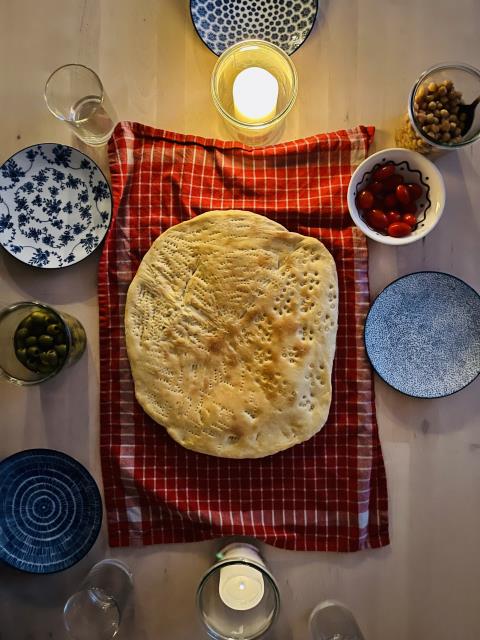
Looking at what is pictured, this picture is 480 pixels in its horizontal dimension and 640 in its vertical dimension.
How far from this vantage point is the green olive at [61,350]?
1.12m

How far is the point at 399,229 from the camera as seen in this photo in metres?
1.15

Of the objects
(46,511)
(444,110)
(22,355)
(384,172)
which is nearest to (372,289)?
(384,172)

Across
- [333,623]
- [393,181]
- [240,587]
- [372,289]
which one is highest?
[393,181]

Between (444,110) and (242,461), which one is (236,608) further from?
(444,110)

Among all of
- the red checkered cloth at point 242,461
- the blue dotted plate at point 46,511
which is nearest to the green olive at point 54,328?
the red checkered cloth at point 242,461

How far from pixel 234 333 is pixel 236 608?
57 cm

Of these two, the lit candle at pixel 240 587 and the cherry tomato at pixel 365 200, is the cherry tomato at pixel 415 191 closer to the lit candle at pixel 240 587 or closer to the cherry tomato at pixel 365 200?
the cherry tomato at pixel 365 200

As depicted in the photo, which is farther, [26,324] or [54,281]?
[54,281]

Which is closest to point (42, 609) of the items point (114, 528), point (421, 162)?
point (114, 528)

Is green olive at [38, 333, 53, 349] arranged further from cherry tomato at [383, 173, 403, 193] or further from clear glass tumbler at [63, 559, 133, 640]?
cherry tomato at [383, 173, 403, 193]

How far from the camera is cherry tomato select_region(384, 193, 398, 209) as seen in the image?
117cm

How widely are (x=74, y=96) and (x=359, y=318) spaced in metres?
0.83

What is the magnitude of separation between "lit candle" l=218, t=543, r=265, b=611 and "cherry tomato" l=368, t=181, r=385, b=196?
827 millimetres

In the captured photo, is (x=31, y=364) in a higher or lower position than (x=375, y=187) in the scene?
lower
